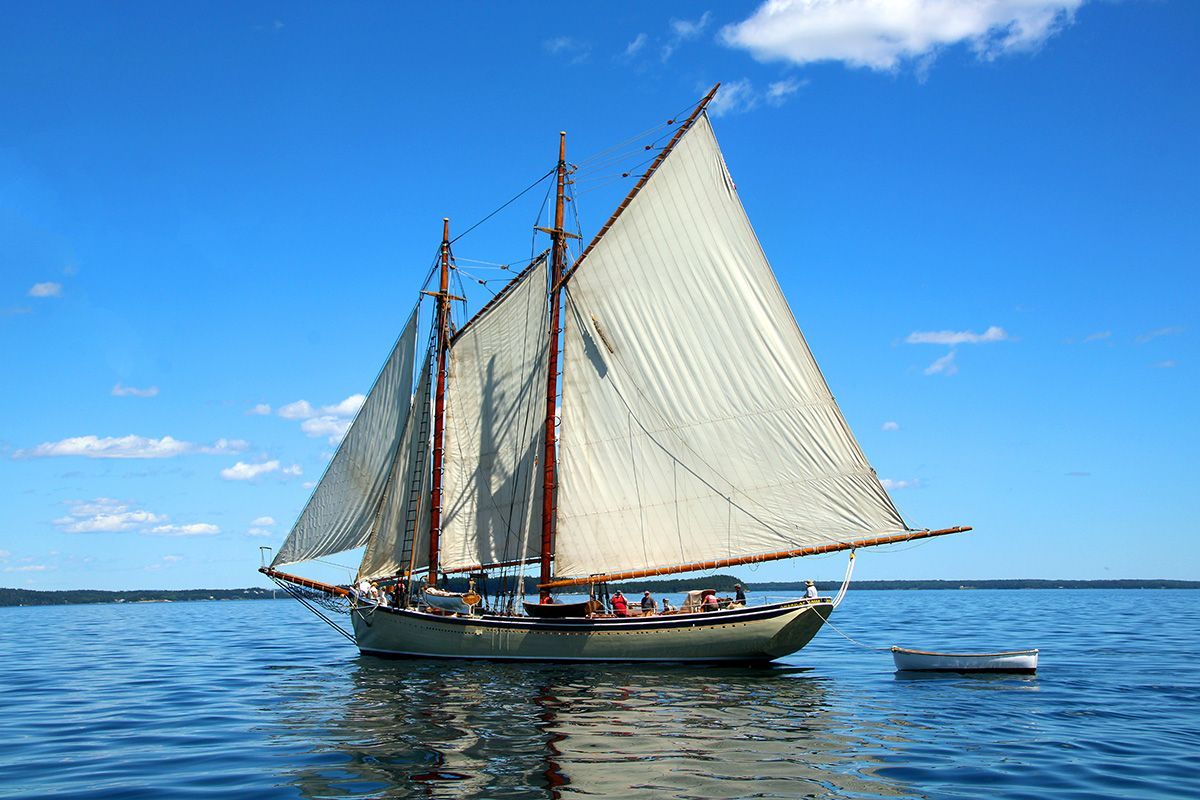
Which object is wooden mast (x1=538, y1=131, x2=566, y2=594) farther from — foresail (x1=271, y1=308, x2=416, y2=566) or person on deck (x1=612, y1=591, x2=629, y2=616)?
foresail (x1=271, y1=308, x2=416, y2=566)

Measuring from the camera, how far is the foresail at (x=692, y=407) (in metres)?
34.4

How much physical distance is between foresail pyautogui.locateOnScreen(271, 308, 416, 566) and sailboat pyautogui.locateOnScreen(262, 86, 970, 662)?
3.7 inches

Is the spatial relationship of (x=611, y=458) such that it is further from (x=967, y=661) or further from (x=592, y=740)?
(x=592, y=740)

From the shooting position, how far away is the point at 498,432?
140 feet

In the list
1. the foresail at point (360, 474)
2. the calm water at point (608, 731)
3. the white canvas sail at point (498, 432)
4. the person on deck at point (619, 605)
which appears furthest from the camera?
the foresail at point (360, 474)

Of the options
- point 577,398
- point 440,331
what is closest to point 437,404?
point 440,331

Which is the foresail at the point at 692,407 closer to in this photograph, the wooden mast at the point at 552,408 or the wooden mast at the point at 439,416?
the wooden mast at the point at 552,408

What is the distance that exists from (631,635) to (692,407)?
29.7ft

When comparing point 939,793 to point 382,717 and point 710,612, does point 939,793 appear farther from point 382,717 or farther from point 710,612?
point 710,612

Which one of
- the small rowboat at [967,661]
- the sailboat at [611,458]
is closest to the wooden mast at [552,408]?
the sailboat at [611,458]

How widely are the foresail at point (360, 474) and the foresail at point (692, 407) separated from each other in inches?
362

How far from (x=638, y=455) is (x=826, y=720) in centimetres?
1548

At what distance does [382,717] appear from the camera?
24938 millimetres

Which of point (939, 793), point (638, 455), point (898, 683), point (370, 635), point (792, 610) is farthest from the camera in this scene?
point (370, 635)
